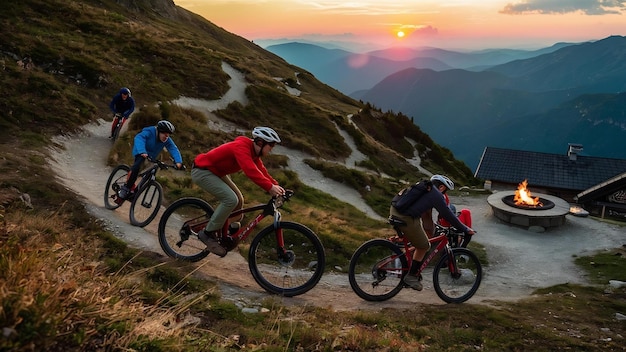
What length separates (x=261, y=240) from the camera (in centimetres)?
862

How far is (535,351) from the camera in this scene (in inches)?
295

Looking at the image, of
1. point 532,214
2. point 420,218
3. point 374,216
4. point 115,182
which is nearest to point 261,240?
point 420,218

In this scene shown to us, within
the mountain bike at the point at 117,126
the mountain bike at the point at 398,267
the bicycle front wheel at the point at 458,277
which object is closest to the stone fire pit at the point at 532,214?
the bicycle front wheel at the point at 458,277

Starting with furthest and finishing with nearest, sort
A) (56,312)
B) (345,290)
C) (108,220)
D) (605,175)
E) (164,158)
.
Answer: (605,175)
(164,158)
(108,220)
(345,290)
(56,312)

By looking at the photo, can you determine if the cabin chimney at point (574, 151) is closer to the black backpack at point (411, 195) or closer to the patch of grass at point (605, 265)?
the patch of grass at point (605, 265)

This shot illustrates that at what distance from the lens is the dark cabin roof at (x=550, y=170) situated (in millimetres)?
55469

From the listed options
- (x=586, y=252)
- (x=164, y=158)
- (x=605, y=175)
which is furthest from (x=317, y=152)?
(x=605, y=175)

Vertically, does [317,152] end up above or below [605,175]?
below

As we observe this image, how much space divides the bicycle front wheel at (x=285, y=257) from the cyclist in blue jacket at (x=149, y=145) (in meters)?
3.64

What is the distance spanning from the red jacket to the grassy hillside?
7.32 feet

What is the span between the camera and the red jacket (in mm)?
7762

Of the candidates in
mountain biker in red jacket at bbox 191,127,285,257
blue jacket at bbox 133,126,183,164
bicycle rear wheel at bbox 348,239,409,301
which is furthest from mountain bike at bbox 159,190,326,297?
blue jacket at bbox 133,126,183,164

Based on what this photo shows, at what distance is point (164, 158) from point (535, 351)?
732 inches

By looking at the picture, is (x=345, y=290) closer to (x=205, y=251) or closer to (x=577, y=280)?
(x=205, y=251)
